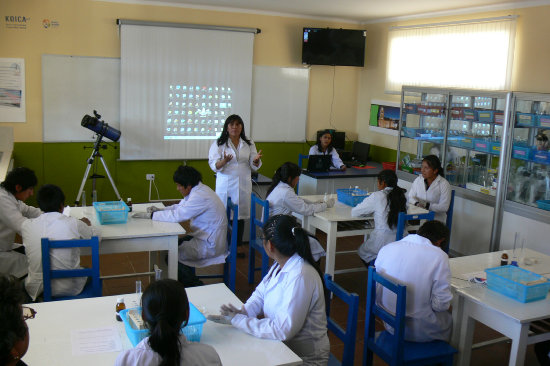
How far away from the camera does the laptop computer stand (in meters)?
6.87

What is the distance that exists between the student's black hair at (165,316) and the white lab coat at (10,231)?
A: 2.48 m

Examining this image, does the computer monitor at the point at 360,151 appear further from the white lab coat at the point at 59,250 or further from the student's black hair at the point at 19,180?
the white lab coat at the point at 59,250

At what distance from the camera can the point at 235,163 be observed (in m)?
5.84

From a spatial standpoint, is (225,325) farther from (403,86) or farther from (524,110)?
(403,86)

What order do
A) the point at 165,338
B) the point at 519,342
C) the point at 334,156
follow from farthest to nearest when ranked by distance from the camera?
the point at 334,156 → the point at 519,342 → the point at 165,338

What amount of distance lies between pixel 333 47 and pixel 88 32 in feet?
11.7

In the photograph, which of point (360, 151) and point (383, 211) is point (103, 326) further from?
point (360, 151)

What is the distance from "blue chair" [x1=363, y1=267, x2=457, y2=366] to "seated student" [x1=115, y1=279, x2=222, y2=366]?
4.31ft

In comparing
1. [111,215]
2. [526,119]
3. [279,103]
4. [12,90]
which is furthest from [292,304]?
[279,103]

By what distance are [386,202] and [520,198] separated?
182 cm

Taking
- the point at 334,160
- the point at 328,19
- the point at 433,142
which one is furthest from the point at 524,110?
the point at 328,19

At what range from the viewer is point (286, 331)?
251cm

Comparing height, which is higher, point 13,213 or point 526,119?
point 526,119

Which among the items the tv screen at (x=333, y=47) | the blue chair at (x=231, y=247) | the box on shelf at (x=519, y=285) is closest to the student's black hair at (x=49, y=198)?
the blue chair at (x=231, y=247)
